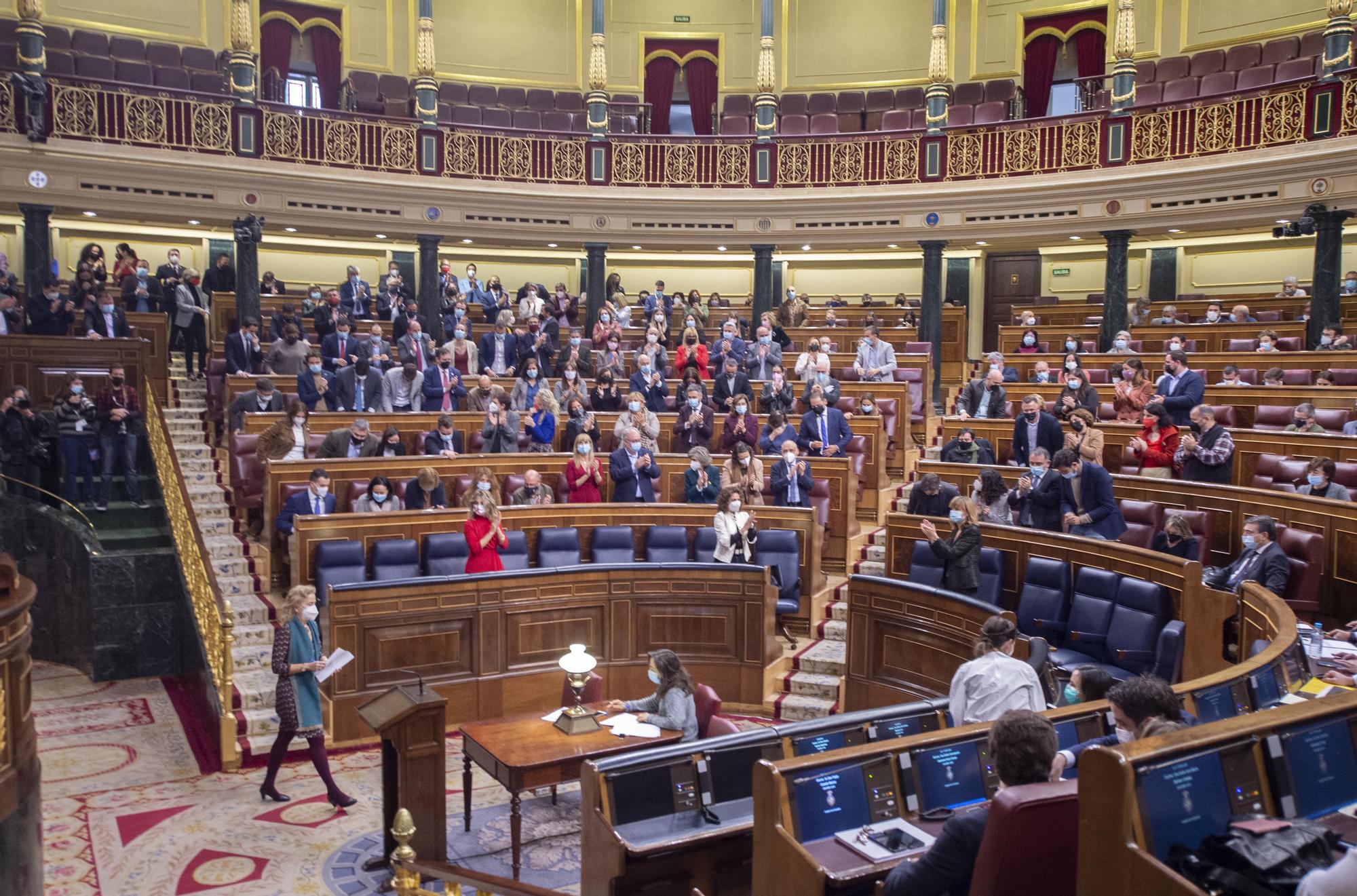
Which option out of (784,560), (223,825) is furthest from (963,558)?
(223,825)

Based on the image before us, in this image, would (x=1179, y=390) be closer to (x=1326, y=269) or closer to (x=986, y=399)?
(x=986, y=399)

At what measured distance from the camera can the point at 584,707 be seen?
18.8ft

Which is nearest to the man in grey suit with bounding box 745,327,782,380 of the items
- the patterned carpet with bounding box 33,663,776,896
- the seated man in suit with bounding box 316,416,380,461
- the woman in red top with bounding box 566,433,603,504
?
the woman in red top with bounding box 566,433,603,504

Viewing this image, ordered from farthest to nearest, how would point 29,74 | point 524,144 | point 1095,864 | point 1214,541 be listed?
1. point 524,144
2. point 29,74
3. point 1214,541
4. point 1095,864

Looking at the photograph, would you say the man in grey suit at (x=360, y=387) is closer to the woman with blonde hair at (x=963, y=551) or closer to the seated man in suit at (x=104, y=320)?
the seated man in suit at (x=104, y=320)

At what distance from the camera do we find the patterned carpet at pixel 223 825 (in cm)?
518

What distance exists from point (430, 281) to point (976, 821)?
1339 cm

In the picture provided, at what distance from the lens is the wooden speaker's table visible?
5.12 meters

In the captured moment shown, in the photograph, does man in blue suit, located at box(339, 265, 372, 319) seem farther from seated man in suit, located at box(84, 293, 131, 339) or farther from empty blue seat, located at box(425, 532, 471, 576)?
empty blue seat, located at box(425, 532, 471, 576)

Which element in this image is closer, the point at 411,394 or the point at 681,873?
the point at 681,873

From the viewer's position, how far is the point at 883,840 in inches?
133

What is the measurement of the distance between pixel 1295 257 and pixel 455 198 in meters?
11.7

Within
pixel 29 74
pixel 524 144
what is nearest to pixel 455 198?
pixel 524 144

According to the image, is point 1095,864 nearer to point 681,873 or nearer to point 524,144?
point 681,873
